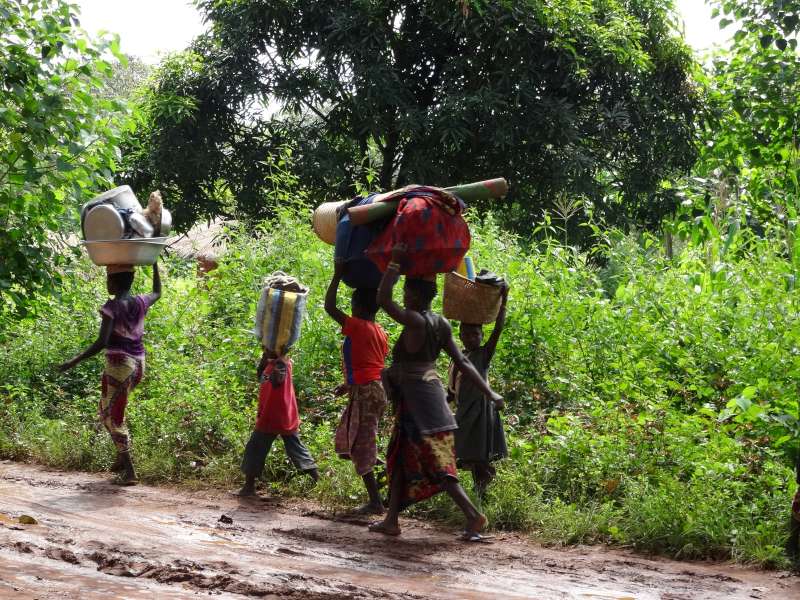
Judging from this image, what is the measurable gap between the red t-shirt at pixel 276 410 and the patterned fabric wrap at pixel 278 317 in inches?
8.0

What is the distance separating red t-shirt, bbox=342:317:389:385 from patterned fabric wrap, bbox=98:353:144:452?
1955 mm

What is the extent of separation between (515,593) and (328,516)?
1972 millimetres

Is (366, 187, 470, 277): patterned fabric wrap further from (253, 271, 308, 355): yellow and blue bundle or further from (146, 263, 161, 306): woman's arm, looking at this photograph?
(146, 263, 161, 306): woman's arm

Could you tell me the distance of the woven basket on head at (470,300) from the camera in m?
5.79

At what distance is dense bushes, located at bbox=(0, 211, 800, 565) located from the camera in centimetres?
532

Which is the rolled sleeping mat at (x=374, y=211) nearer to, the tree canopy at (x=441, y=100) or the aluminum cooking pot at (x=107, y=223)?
the aluminum cooking pot at (x=107, y=223)

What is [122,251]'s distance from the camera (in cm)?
666

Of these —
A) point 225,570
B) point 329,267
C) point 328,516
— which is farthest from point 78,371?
point 225,570

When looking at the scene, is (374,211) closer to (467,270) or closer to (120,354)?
(467,270)

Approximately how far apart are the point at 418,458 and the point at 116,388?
273cm

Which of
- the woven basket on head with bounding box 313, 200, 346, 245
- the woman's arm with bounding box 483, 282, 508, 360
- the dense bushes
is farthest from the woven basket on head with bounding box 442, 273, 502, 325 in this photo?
the dense bushes

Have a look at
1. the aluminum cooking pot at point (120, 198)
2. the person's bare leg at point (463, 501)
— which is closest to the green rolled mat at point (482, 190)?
the person's bare leg at point (463, 501)

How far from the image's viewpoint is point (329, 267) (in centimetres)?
888

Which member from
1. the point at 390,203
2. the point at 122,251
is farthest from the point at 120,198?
Result: the point at 390,203
